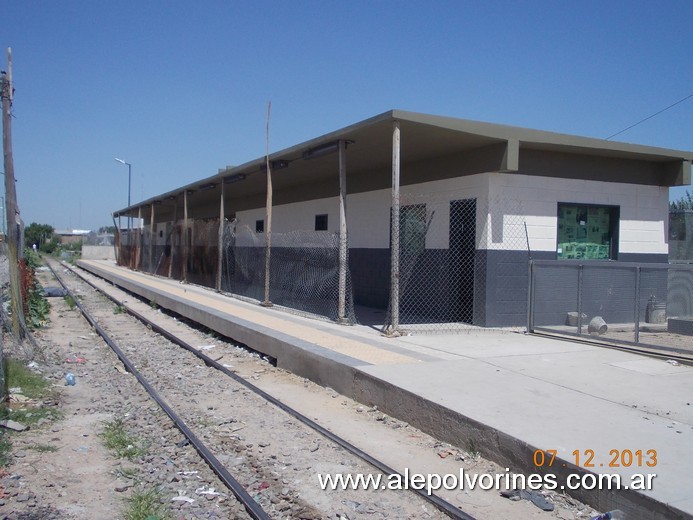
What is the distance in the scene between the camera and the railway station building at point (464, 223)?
12133 millimetres

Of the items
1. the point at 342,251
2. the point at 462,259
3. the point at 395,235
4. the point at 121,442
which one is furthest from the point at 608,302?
the point at 121,442

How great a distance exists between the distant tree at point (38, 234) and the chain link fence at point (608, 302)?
8214 centimetres

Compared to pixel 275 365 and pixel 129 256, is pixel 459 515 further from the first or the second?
pixel 129 256

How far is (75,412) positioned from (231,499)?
356 centimetres

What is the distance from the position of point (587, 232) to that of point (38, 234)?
9103 centimetres

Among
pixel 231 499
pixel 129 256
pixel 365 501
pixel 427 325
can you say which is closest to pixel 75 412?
pixel 231 499

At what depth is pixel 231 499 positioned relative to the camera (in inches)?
200

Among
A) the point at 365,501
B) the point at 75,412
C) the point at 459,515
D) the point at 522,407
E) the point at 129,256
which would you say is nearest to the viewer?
the point at 459,515

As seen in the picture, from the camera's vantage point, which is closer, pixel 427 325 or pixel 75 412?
pixel 75 412

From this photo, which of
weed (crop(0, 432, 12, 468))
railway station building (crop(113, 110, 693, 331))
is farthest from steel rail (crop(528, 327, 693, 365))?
weed (crop(0, 432, 12, 468))

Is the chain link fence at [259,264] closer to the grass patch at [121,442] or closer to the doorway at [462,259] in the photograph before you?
the doorway at [462,259]

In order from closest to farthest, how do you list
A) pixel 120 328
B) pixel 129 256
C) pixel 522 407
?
pixel 522 407 < pixel 120 328 < pixel 129 256

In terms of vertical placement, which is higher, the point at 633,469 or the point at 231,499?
the point at 633,469

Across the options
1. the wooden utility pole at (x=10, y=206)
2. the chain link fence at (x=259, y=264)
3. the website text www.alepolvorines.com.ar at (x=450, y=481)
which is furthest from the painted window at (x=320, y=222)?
the website text www.alepolvorines.com.ar at (x=450, y=481)
